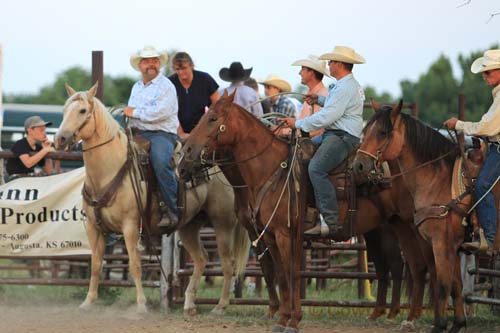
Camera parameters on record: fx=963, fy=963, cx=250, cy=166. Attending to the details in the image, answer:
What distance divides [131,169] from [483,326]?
4195 mm

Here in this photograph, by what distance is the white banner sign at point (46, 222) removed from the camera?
38.3ft

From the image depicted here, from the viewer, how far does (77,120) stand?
10.2 meters

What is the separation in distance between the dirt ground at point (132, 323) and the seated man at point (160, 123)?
110 cm

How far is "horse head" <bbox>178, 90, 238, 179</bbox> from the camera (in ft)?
31.1

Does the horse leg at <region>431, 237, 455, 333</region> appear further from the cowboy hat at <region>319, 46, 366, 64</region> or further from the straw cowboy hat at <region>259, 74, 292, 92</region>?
the straw cowboy hat at <region>259, 74, 292, 92</region>

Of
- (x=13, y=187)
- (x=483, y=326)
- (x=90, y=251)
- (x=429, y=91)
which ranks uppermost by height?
(x=429, y=91)

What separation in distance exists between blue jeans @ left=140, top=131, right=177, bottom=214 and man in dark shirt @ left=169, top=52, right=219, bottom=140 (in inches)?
36.1

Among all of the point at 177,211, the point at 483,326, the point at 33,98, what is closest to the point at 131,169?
the point at 177,211

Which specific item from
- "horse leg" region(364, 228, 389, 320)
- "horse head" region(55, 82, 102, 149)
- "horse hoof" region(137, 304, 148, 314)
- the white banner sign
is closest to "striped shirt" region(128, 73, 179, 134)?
"horse head" region(55, 82, 102, 149)

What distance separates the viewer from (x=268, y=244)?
32.2 feet

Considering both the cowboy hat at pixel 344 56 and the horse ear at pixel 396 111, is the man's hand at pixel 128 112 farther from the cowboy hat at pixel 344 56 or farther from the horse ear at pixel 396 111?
the horse ear at pixel 396 111

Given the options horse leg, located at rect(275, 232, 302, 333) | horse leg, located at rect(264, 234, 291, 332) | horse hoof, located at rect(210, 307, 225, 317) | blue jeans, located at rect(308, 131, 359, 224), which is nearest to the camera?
horse leg, located at rect(275, 232, 302, 333)

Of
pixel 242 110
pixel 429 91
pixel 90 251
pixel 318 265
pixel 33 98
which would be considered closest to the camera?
pixel 242 110

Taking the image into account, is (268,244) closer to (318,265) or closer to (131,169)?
(131,169)
